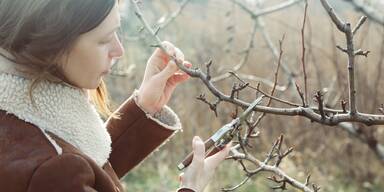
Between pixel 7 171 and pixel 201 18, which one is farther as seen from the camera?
pixel 201 18

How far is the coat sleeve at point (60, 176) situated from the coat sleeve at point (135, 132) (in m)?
0.46

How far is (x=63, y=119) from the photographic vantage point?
1565mm

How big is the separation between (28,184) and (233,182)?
155 inches

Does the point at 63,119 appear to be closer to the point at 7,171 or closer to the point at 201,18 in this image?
the point at 7,171

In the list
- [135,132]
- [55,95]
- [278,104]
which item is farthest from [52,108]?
[278,104]

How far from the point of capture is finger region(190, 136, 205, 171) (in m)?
1.53

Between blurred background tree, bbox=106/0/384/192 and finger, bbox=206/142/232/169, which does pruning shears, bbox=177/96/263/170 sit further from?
blurred background tree, bbox=106/0/384/192

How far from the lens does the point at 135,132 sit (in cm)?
195

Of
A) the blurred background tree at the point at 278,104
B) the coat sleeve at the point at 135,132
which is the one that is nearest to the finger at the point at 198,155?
the coat sleeve at the point at 135,132

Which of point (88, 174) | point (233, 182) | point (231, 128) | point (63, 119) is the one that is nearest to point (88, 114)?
point (63, 119)

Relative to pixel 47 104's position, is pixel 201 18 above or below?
below

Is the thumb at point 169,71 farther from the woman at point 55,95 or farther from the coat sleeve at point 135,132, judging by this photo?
the woman at point 55,95

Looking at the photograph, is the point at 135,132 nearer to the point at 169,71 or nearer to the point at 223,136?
the point at 169,71

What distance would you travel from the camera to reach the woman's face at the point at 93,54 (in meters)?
1.53
